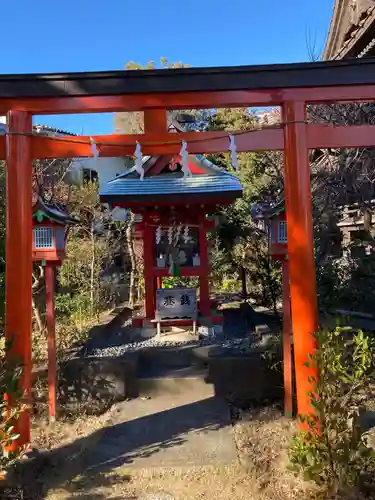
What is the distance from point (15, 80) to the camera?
12.9 feet

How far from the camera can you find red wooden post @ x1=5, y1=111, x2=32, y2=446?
388 cm

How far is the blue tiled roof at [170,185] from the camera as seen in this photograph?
291 inches

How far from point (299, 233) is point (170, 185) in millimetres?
4131

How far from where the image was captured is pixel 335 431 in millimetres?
3205

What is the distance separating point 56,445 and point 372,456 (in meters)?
3.30

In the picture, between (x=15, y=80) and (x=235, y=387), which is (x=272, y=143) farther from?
(x=235, y=387)

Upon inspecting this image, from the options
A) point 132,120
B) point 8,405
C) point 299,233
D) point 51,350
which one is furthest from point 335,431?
point 132,120

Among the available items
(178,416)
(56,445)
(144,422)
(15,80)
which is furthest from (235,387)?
(15,80)

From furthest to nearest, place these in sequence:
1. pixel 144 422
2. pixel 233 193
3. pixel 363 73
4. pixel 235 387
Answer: pixel 233 193 → pixel 235 387 → pixel 144 422 → pixel 363 73

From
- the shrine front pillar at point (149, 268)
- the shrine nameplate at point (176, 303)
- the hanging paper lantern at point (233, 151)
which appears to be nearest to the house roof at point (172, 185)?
the shrine front pillar at point (149, 268)

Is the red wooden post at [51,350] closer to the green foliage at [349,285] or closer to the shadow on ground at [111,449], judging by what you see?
the shadow on ground at [111,449]

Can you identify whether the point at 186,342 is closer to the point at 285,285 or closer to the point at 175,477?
the point at 285,285

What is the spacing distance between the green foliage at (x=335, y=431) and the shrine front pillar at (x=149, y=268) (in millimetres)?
5308

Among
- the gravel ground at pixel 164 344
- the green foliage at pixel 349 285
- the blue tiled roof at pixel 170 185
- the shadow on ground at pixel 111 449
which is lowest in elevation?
the shadow on ground at pixel 111 449
